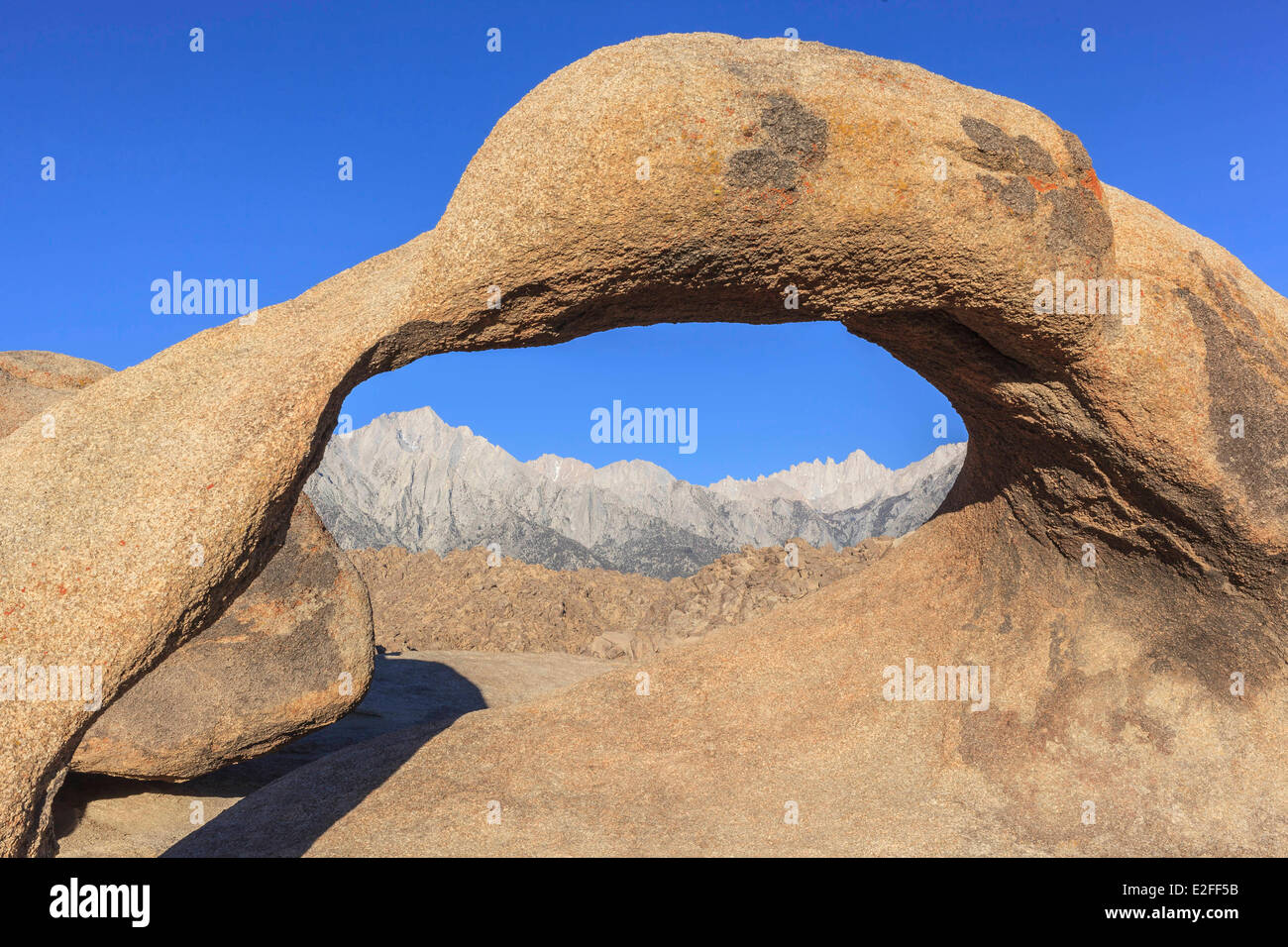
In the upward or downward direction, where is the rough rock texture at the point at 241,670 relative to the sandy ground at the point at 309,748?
upward

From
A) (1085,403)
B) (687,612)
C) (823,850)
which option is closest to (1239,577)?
(1085,403)

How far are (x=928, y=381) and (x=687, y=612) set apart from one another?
1064 cm

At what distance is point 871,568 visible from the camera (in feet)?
23.3

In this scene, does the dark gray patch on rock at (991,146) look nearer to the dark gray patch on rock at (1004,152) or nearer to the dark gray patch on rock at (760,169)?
the dark gray patch on rock at (1004,152)

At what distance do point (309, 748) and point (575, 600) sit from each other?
8.51 m

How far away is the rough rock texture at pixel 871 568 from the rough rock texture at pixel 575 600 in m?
8.66

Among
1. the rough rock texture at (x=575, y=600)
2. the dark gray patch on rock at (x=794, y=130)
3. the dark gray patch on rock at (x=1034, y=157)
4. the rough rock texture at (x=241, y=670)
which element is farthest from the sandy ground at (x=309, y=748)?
the dark gray patch on rock at (x=1034, y=157)

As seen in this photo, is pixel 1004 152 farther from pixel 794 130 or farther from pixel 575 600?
pixel 575 600

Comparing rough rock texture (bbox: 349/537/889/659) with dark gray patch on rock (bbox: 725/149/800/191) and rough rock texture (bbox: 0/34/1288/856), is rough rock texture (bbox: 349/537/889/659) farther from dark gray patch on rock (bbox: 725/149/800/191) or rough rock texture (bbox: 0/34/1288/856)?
dark gray patch on rock (bbox: 725/149/800/191)

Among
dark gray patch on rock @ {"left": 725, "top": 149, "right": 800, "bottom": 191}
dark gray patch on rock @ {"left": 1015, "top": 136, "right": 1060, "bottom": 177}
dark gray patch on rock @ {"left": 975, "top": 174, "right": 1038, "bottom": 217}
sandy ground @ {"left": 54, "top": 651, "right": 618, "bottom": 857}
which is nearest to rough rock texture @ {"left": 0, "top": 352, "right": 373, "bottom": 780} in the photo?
sandy ground @ {"left": 54, "top": 651, "right": 618, "bottom": 857}

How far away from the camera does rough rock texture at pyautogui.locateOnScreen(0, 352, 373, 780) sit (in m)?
6.68

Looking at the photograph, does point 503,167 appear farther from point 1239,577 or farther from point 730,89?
point 1239,577

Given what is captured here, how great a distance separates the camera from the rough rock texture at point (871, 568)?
3.61m

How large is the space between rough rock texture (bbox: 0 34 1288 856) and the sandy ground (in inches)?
76.3
